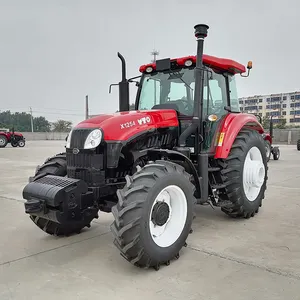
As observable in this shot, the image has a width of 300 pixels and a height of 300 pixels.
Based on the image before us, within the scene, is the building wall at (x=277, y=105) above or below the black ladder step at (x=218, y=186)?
above

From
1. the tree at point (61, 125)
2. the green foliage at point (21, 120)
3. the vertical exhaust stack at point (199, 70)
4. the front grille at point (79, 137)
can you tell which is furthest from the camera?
the tree at point (61, 125)

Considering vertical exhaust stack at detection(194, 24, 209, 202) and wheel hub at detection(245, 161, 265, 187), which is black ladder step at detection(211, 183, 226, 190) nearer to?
vertical exhaust stack at detection(194, 24, 209, 202)

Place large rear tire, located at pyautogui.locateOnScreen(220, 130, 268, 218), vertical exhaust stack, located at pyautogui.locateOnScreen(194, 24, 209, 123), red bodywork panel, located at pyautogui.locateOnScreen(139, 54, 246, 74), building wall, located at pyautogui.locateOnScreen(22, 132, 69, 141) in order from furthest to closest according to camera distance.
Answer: building wall, located at pyautogui.locateOnScreen(22, 132, 69, 141)
large rear tire, located at pyautogui.locateOnScreen(220, 130, 268, 218)
red bodywork panel, located at pyautogui.locateOnScreen(139, 54, 246, 74)
vertical exhaust stack, located at pyautogui.locateOnScreen(194, 24, 209, 123)

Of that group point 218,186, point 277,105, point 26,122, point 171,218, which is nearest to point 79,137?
point 171,218

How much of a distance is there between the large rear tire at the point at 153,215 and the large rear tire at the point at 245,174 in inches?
45.5

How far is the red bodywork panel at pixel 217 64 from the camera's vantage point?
167 inches

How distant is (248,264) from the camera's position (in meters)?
3.19

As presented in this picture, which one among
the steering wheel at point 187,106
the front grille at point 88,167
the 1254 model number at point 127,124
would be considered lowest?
the front grille at point 88,167

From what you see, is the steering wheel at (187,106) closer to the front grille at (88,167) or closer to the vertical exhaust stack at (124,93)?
the vertical exhaust stack at (124,93)

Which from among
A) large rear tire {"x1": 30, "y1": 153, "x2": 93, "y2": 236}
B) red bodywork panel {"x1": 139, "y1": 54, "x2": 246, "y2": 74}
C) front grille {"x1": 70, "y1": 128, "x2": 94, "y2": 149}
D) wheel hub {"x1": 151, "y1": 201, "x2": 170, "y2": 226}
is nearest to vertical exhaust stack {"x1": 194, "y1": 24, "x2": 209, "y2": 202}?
red bodywork panel {"x1": 139, "y1": 54, "x2": 246, "y2": 74}

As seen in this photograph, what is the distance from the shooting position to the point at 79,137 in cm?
356

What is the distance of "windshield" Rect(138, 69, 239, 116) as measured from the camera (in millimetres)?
4305

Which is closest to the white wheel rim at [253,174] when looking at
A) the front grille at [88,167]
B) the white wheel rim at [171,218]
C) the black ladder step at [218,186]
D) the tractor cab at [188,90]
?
the black ladder step at [218,186]

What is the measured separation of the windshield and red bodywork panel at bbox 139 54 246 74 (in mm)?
113
